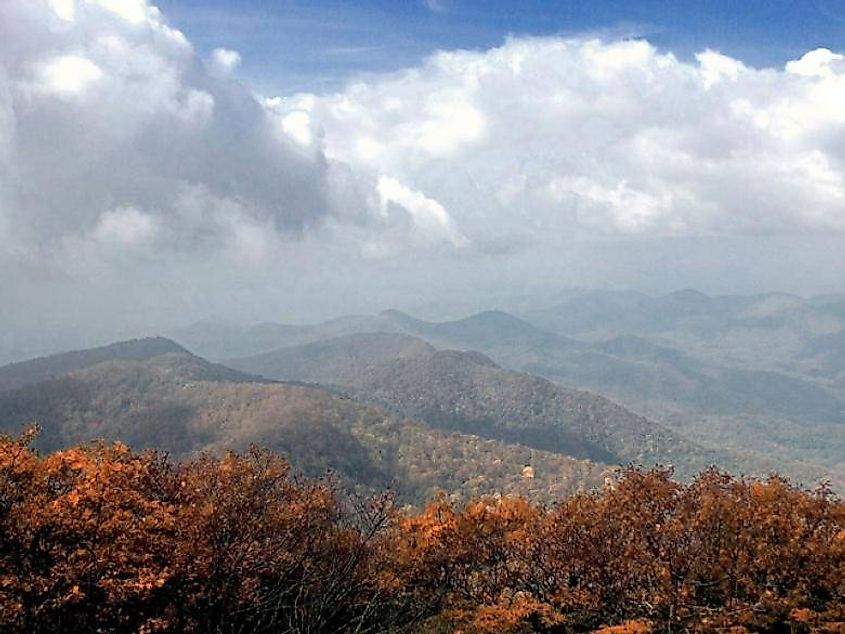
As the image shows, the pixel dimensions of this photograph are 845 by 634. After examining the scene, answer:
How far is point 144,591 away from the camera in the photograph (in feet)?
112

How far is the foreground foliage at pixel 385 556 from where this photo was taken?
103 ft

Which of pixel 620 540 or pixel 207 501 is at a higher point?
pixel 207 501

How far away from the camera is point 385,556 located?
53.1 metres

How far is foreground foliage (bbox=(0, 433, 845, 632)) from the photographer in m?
31.4

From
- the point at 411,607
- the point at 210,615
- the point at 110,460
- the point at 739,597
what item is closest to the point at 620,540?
the point at 739,597

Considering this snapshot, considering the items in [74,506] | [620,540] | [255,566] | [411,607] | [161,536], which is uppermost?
[74,506]

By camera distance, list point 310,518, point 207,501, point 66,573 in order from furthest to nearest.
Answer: point 310,518 < point 207,501 < point 66,573

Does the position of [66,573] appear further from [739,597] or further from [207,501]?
[739,597]

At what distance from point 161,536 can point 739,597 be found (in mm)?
35872

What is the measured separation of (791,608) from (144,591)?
124 feet

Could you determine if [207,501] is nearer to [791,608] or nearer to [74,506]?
[74,506]

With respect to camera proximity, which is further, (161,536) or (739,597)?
(739,597)

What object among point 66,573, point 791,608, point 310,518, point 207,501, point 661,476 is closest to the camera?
point 66,573

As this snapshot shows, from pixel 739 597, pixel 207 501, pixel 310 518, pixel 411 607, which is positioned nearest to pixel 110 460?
pixel 207 501
